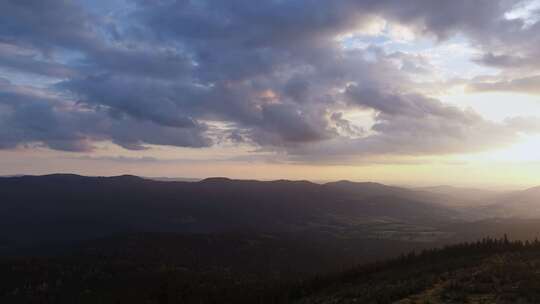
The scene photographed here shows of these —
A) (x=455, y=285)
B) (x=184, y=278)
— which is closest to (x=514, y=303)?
(x=455, y=285)

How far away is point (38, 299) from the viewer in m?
166

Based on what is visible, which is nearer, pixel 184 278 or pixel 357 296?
pixel 357 296

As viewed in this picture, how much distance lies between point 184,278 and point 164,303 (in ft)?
130

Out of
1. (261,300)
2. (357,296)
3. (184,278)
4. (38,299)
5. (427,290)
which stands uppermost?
(427,290)

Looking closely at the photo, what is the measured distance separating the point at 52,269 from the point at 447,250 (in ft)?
594

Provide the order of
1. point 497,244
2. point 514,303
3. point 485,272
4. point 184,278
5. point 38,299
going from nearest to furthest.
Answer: point 514,303 < point 485,272 < point 497,244 < point 184,278 < point 38,299

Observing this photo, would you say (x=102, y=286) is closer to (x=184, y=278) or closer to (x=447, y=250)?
(x=184, y=278)

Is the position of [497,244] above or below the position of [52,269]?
above

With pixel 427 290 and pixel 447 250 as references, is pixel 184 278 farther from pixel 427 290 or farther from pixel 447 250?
pixel 427 290

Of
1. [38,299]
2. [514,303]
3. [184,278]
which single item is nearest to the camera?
[514,303]

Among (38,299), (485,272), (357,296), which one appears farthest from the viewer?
(38,299)

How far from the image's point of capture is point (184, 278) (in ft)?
508

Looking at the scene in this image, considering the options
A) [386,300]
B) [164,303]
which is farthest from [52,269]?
[386,300]

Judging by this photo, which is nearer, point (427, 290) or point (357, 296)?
point (427, 290)
